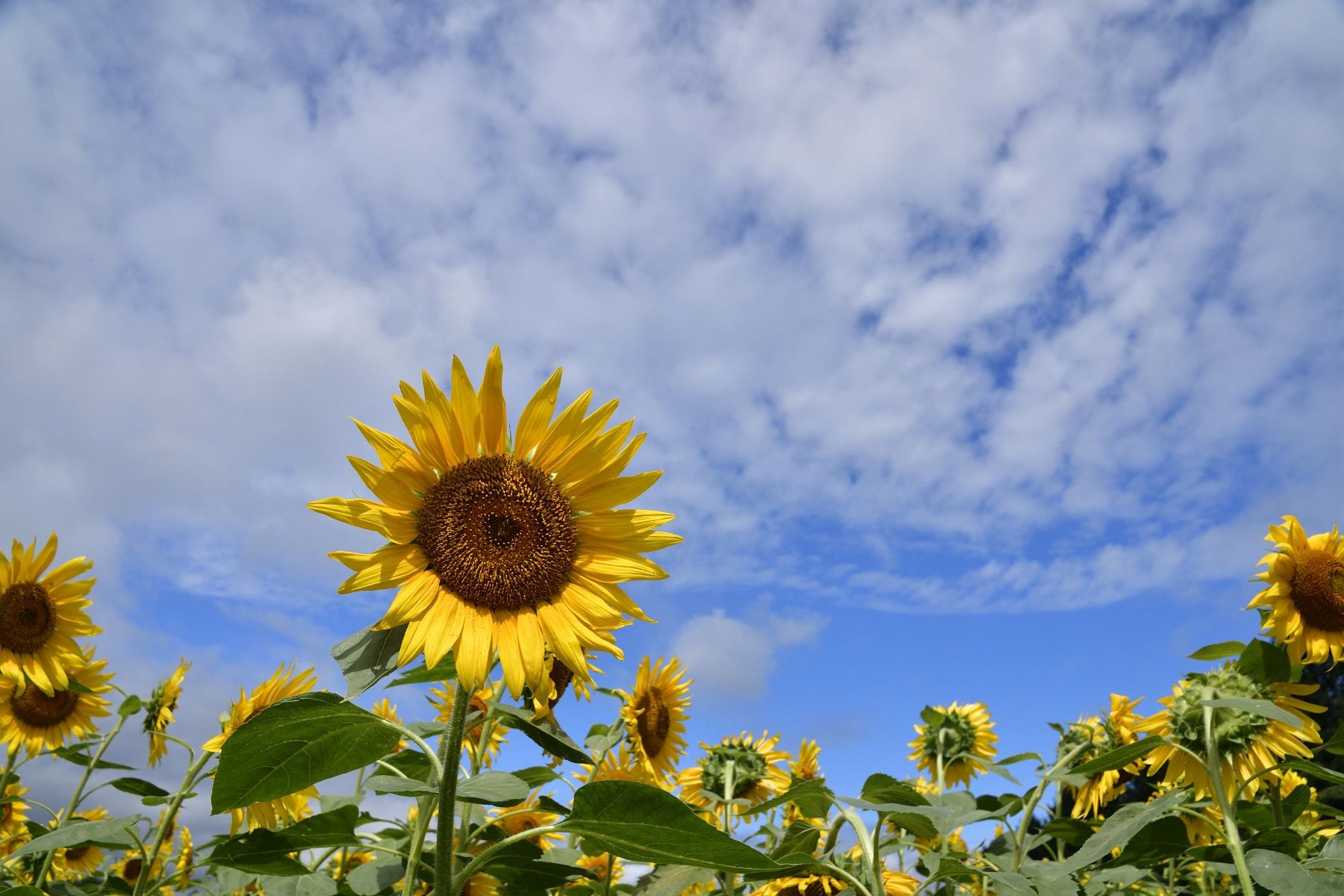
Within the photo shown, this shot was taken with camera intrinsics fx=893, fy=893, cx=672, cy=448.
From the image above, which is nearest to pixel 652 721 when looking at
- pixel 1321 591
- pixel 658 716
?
pixel 658 716

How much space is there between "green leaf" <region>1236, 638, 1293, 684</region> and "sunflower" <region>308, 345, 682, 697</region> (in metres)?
2.73

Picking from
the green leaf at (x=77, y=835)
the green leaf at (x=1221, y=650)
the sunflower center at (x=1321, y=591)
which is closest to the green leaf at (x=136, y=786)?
the green leaf at (x=77, y=835)

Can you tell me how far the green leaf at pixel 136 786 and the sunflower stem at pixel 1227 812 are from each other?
3973 millimetres

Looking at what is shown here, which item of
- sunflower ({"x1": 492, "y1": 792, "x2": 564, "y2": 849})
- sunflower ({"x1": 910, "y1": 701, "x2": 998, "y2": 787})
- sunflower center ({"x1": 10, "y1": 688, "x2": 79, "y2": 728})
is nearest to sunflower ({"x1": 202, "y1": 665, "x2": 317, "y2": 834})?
sunflower ({"x1": 492, "y1": 792, "x2": 564, "y2": 849})

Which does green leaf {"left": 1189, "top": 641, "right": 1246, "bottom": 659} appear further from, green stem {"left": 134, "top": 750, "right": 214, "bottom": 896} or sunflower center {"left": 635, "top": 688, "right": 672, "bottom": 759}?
green stem {"left": 134, "top": 750, "right": 214, "bottom": 896}

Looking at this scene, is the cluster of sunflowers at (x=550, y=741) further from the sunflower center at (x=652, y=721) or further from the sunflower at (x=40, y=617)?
the sunflower at (x=40, y=617)

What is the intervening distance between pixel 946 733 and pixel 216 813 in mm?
4744

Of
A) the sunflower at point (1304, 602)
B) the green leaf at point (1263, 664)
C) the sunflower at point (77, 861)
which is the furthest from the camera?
the sunflower at point (77, 861)

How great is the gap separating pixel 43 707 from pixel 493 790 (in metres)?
5.23

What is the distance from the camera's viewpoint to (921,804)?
255cm

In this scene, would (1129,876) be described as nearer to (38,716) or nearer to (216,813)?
(216,813)

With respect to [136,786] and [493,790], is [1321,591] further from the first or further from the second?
[136,786]

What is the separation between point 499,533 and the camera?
2363 millimetres

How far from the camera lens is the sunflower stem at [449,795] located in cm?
203
